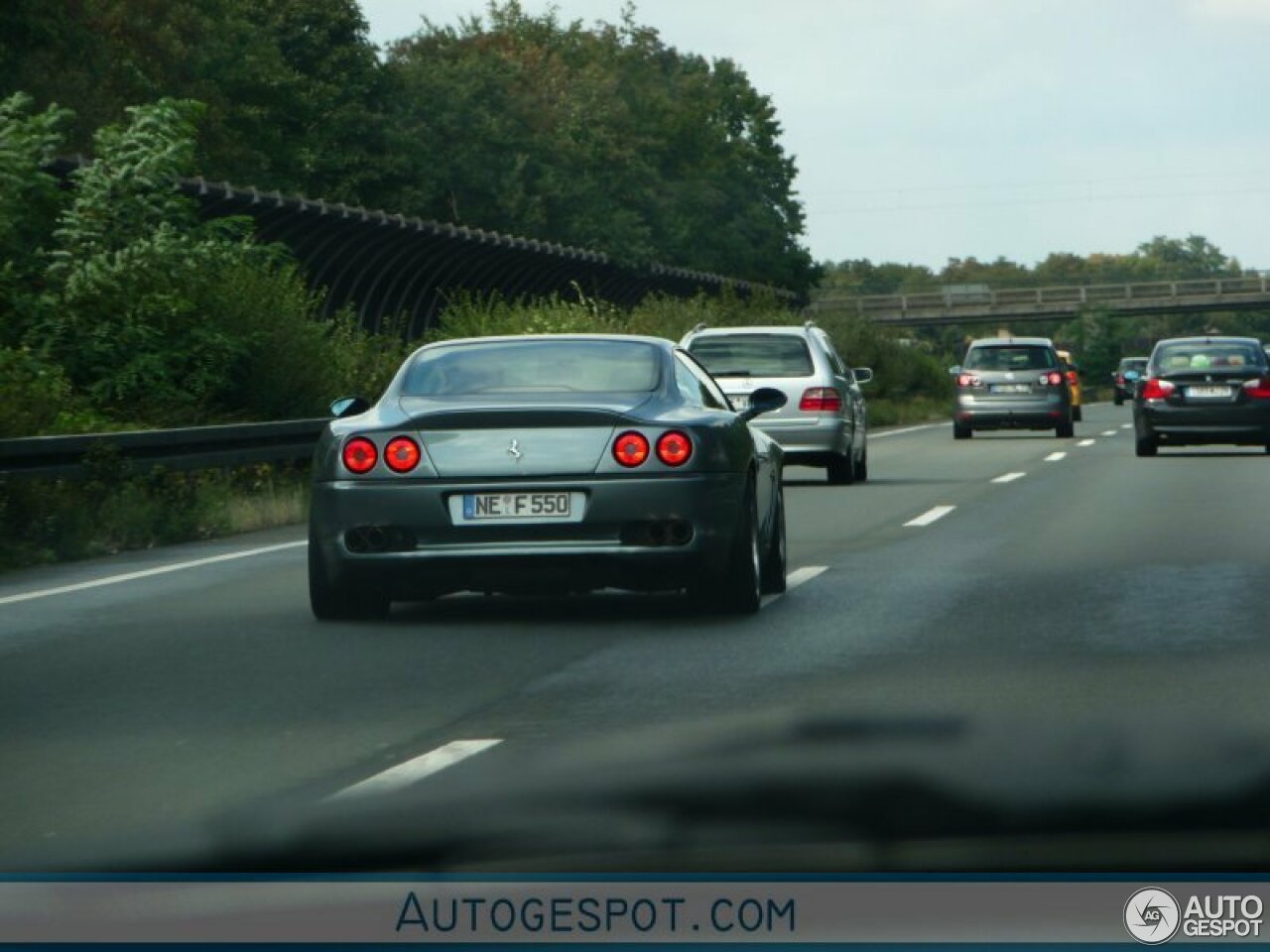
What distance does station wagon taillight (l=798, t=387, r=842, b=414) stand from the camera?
26.0 metres

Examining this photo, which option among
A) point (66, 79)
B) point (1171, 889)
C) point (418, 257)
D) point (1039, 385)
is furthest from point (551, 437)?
point (66, 79)

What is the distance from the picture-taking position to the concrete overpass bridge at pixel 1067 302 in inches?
5276

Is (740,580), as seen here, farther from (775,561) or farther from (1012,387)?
(1012,387)

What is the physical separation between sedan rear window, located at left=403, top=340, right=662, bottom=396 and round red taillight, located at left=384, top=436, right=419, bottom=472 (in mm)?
627

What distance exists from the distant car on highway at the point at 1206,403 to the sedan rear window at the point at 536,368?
21633 mm

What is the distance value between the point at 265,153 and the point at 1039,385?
126 feet

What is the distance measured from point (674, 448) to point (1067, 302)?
416 feet

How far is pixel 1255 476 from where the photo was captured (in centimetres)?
2714

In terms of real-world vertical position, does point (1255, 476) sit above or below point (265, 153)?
below

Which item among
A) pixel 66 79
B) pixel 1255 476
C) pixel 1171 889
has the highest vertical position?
pixel 66 79

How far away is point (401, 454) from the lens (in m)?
11.7

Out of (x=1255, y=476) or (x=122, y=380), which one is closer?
(x=122, y=380)

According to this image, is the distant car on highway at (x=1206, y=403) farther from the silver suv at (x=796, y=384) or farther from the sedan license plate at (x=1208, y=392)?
the silver suv at (x=796, y=384)

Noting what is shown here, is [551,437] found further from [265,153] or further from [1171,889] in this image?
[265,153]
